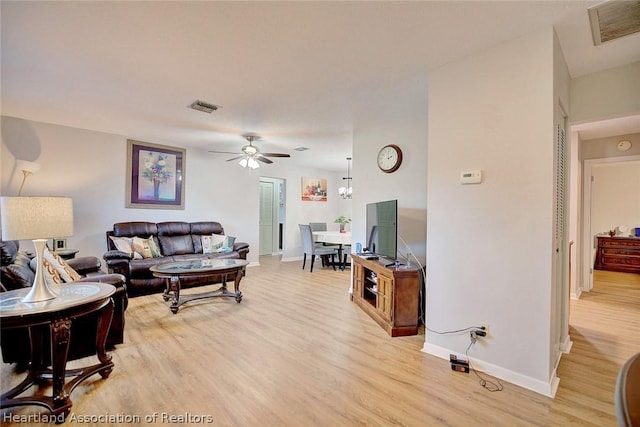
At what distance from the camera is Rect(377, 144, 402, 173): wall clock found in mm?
3752

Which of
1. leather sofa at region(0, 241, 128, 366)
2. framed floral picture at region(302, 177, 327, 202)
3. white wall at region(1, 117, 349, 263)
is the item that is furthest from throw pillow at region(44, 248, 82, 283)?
framed floral picture at region(302, 177, 327, 202)

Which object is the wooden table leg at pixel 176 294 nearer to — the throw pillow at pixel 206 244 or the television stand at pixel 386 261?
the throw pillow at pixel 206 244

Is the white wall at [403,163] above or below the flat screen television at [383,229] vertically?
above

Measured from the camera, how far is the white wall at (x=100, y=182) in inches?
162

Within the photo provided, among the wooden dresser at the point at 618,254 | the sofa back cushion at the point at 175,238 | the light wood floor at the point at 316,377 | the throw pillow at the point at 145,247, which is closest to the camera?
the light wood floor at the point at 316,377

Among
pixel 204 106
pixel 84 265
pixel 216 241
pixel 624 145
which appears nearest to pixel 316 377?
pixel 84 265

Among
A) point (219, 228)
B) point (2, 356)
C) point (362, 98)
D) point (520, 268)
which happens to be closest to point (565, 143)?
point (520, 268)

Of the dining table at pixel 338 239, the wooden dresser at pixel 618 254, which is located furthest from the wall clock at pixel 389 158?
the wooden dresser at pixel 618 254

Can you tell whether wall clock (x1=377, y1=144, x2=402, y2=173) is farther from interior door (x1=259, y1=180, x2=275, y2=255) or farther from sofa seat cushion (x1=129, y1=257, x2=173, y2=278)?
interior door (x1=259, y1=180, x2=275, y2=255)

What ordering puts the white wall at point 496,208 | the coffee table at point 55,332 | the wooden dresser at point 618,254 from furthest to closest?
the wooden dresser at point 618,254 < the white wall at point 496,208 < the coffee table at point 55,332

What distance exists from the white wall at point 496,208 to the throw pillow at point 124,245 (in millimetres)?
4151

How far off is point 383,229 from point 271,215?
17.1 ft

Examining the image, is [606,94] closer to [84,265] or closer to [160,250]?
[84,265]

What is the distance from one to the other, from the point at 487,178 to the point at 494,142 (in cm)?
27
